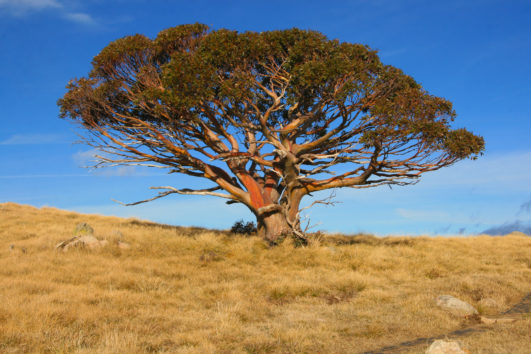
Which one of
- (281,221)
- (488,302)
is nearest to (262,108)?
(281,221)

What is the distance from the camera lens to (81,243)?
17000mm

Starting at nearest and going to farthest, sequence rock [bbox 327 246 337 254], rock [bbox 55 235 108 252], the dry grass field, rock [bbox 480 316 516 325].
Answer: the dry grass field → rock [bbox 480 316 516 325] → rock [bbox 55 235 108 252] → rock [bbox 327 246 337 254]

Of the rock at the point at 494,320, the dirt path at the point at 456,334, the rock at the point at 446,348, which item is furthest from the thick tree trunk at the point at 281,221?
the rock at the point at 446,348

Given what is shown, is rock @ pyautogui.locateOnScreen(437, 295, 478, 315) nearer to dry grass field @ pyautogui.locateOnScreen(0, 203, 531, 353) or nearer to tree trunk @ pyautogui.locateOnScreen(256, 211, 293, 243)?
dry grass field @ pyautogui.locateOnScreen(0, 203, 531, 353)

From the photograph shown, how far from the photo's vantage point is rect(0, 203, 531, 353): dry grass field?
855 centimetres

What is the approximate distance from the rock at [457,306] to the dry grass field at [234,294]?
279mm

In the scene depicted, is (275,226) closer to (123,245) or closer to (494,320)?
(123,245)

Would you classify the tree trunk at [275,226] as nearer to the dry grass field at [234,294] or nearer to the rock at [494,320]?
the dry grass field at [234,294]

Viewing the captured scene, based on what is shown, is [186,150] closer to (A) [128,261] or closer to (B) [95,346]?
(A) [128,261]

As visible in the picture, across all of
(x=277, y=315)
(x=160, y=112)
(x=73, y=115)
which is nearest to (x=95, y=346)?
(x=277, y=315)

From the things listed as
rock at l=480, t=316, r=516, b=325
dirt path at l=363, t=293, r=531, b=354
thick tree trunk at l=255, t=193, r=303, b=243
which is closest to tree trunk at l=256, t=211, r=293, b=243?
thick tree trunk at l=255, t=193, r=303, b=243

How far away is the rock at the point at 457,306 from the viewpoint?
11.3 m

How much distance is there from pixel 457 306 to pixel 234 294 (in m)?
6.24

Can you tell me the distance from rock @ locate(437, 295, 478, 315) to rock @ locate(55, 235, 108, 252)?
42.4 feet
